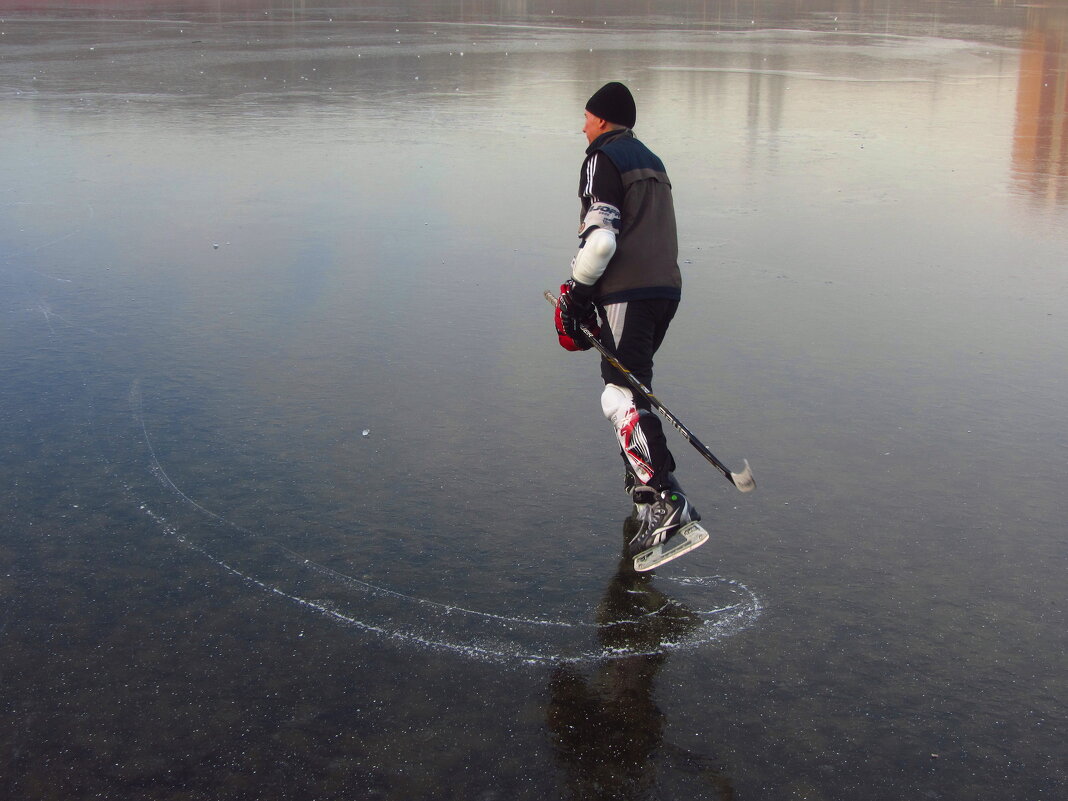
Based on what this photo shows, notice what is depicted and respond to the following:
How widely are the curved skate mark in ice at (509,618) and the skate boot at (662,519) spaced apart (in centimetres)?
17

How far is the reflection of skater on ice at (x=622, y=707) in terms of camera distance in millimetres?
2936

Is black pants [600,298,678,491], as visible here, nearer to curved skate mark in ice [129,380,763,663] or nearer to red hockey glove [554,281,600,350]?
red hockey glove [554,281,600,350]

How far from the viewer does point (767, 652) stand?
11.5 ft

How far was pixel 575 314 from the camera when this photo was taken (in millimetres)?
4410

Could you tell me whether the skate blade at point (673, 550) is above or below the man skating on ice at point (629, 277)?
below

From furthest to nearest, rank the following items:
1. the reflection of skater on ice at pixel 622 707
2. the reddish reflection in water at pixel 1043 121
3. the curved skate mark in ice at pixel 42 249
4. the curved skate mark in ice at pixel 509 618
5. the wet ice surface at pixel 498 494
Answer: the reddish reflection in water at pixel 1043 121, the curved skate mark in ice at pixel 42 249, the curved skate mark in ice at pixel 509 618, the wet ice surface at pixel 498 494, the reflection of skater on ice at pixel 622 707

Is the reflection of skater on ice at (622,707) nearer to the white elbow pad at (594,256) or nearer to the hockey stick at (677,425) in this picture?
the hockey stick at (677,425)

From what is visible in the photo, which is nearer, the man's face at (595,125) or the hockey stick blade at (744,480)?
the hockey stick blade at (744,480)

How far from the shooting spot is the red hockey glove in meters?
4.36

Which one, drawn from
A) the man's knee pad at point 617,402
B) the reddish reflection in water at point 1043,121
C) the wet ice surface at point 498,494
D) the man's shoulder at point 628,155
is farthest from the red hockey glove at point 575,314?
the reddish reflection in water at point 1043,121

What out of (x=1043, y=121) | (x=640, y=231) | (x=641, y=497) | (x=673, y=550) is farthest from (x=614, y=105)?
(x=1043, y=121)

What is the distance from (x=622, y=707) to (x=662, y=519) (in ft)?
3.16

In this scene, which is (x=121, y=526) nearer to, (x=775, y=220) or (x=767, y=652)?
(x=767, y=652)

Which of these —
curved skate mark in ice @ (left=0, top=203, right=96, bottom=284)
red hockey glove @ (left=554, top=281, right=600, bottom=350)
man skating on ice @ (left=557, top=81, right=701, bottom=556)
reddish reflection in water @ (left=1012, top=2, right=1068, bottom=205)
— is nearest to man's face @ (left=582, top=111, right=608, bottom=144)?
man skating on ice @ (left=557, top=81, right=701, bottom=556)
